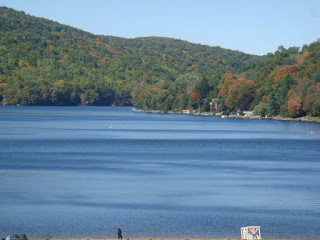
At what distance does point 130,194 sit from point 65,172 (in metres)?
14.0

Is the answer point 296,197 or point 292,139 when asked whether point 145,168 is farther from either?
point 292,139

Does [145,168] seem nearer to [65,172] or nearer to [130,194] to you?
[65,172]

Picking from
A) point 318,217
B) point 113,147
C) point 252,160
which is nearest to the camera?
point 318,217

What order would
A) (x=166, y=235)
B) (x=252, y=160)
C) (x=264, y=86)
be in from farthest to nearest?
(x=264, y=86) < (x=252, y=160) < (x=166, y=235)

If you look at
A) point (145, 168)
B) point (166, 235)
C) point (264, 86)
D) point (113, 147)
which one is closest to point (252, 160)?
point (145, 168)

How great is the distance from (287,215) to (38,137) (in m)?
72.0

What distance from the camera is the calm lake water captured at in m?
38.9

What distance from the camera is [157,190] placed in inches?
2031

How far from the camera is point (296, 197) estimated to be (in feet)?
161

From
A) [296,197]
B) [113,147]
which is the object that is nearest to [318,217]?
[296,197]

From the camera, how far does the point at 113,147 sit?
93062mm

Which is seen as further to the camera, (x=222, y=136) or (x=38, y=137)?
(x=222, y=136)

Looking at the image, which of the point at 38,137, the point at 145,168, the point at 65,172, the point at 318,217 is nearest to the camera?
the point at 318,217

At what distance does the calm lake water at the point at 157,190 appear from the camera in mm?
38875
